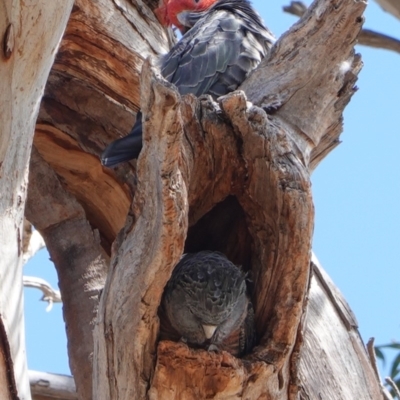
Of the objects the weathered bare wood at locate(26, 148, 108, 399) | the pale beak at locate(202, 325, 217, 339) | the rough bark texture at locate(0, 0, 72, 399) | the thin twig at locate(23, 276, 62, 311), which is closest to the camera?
the rough bark texture at locate(0, 0, 72, 399)

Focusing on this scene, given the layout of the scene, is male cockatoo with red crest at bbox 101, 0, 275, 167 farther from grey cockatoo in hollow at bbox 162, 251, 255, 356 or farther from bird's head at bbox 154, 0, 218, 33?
grey cockatoo in hollow at bbox 162, 251, 255, 356

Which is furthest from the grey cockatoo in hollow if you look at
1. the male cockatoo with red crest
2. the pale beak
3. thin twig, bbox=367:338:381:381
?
the male cockatoo with red crest

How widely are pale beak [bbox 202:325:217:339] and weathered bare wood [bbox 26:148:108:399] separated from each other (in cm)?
108

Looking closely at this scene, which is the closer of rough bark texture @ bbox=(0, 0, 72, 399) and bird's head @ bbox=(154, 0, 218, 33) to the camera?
rough bark texture @ bbox=(0, 0, 72, 399)

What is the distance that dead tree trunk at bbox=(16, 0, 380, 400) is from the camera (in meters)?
2.21

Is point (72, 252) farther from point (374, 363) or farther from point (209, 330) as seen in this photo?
point (374, 363)

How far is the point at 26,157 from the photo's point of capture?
6.84 feet

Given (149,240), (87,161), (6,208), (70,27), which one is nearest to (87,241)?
(87,161)

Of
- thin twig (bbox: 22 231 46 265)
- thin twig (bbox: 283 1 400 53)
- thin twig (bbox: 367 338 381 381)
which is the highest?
thin twig (bbox: 283 1 400 53)

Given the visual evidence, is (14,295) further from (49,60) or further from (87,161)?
(87,161)

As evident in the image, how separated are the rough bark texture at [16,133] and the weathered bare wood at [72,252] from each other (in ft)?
4.92

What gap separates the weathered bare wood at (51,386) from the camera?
12.4 feet

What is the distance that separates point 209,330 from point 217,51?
5.80 ft

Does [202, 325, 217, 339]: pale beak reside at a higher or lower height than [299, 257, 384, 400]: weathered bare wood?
higher
